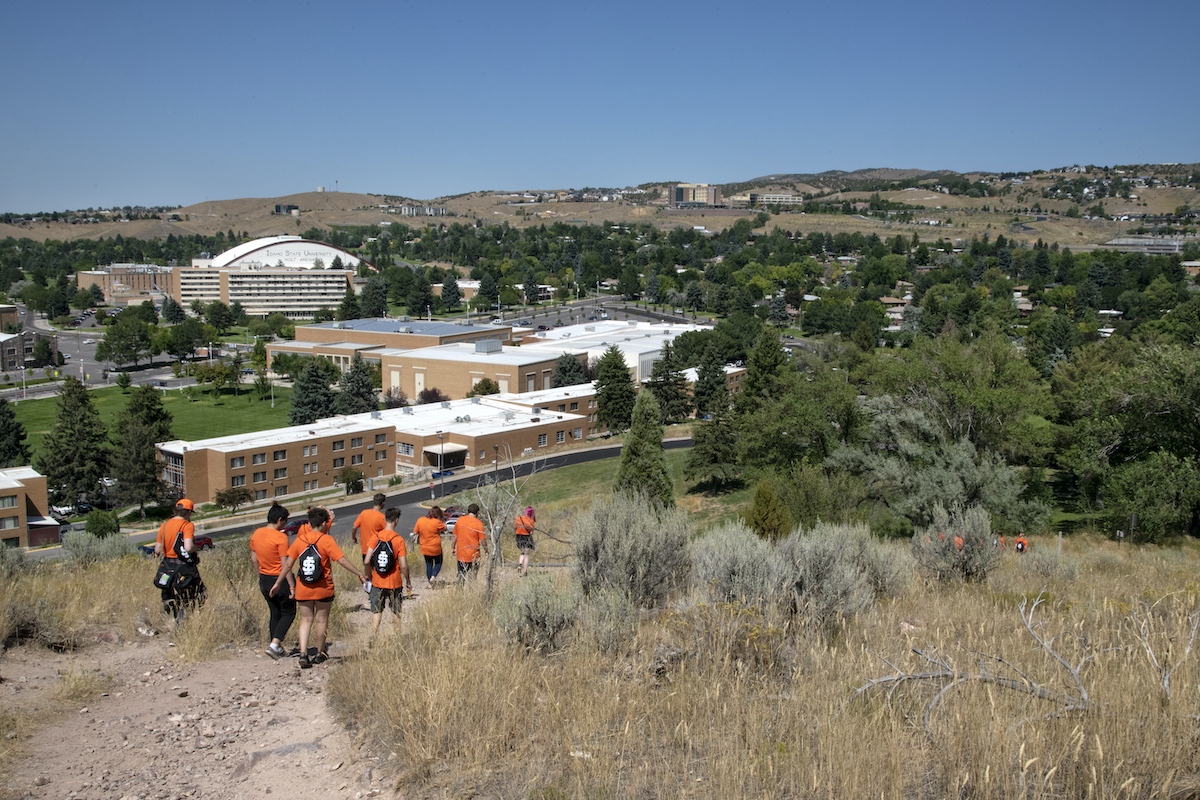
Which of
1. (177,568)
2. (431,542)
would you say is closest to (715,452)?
(431,542)

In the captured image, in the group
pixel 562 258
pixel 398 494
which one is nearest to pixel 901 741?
pixel 398 494

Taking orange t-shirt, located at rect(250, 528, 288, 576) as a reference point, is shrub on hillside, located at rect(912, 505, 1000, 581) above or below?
below

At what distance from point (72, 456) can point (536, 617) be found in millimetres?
39184

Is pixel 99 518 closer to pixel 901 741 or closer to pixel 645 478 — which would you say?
pixel 645 478

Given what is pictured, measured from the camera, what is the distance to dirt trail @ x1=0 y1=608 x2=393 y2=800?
11.5ft

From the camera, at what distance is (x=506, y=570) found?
8.42m

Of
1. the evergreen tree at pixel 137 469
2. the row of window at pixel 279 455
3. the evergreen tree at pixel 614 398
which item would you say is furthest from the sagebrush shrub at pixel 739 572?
the evergreen tree at pixel 614 398

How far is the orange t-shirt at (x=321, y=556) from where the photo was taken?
528cm

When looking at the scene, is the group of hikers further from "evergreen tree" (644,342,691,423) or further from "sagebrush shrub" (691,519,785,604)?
"evergreen tree" (644,342,691,423)

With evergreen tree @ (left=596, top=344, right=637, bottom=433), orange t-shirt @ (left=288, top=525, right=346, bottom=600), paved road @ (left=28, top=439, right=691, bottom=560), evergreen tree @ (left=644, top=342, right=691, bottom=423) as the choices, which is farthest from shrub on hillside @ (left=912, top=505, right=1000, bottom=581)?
evergreen tree @ (left=644, top=342, right=691, bottom=423)

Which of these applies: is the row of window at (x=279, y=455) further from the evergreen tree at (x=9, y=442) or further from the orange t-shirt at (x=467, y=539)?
the orange t-shirt at (x=467, y=539)

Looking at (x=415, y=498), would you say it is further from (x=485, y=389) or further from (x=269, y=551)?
(x=269, y=551)

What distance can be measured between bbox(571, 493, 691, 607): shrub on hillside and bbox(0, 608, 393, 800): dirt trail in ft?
6.01

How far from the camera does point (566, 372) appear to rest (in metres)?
53.8
